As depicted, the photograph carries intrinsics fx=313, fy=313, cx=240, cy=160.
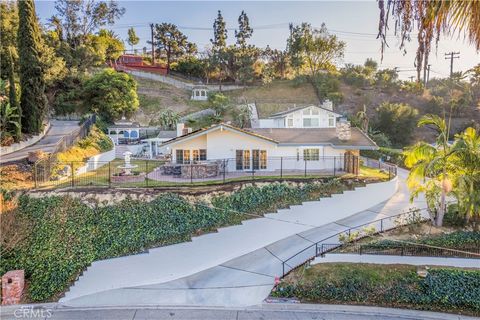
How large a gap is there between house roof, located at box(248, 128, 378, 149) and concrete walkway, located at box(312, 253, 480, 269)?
897cm

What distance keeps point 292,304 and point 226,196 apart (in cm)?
705

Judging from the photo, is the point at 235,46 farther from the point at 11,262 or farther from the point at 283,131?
the point at 11,262

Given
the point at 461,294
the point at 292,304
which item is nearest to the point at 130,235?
the point at 292,304

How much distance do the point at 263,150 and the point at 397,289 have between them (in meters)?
12.2

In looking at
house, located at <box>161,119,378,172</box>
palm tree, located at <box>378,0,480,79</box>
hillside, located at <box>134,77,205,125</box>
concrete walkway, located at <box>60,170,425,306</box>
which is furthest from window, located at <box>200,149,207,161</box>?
hillside, located at <box>134,77,205,125</box>

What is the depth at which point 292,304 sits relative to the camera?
12.8 meters

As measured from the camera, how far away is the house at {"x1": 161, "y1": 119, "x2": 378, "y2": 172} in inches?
861

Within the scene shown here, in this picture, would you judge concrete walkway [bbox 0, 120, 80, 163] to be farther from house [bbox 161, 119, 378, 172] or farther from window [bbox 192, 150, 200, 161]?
window [bbox 192, 150, 200, 161]

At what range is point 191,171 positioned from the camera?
64.1 feet

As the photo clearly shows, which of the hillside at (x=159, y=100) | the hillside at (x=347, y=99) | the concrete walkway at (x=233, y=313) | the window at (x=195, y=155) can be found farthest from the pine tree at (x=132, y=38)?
the concrete walkway at (x=233, y=313)

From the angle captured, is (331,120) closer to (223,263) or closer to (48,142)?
(223,263)

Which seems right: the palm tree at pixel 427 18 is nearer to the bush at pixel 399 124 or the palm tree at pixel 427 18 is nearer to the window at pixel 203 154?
the window at pixel 203 154

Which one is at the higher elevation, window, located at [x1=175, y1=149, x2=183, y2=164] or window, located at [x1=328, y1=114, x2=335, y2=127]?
window, located at [x1=328, y1=114, x2=335, y2=127]

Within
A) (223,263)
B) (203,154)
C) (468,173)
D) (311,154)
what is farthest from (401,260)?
(203,154)
